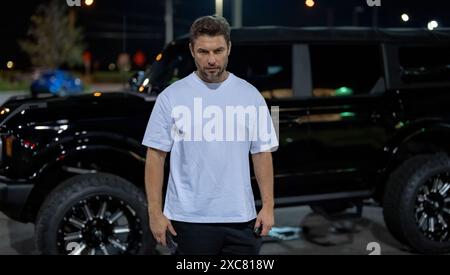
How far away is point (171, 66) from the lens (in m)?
5.22

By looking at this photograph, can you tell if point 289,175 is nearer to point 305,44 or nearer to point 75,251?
point 305,44

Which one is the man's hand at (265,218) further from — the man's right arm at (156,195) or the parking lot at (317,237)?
the parking lot at (317,237)

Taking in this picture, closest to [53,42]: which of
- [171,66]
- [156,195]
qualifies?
[171,66]

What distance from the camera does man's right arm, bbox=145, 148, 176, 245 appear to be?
9.30 feet

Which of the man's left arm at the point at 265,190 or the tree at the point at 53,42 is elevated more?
the tree at the point at 53,42

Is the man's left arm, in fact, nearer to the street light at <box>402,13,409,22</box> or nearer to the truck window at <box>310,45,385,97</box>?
the truck window at <box>310,45,385,97</box>

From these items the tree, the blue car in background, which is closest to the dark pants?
the blue car in background

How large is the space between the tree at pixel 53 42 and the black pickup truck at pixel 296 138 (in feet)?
134

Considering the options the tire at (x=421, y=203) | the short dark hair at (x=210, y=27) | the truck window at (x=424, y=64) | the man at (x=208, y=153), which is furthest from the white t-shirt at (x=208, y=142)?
the truck window at (x=424, y=64)

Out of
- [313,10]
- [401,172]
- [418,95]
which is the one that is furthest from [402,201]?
[313,10]

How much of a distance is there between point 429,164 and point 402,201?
398 mm

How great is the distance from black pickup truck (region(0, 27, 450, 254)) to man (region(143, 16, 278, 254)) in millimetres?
1921

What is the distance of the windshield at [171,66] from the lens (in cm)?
517

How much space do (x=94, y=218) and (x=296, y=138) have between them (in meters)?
1.70
